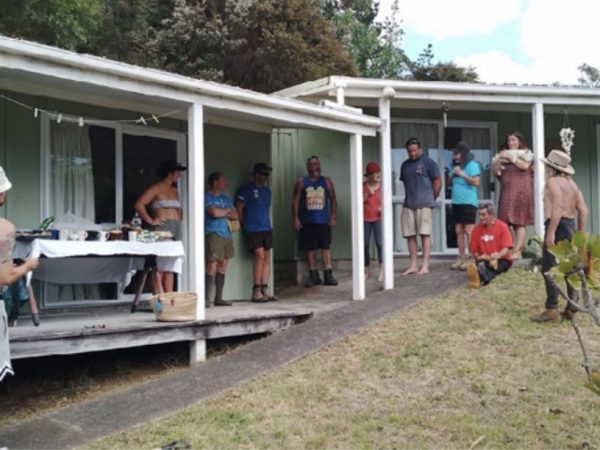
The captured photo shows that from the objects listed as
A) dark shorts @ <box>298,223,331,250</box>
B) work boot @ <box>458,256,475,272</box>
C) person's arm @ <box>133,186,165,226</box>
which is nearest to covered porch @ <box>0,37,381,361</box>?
person's arm @ <box>133,186,165,226</box>

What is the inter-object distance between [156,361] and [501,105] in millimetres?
6115

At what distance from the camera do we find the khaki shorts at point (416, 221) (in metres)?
9.09

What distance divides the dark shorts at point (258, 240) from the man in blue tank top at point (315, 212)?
75 cm

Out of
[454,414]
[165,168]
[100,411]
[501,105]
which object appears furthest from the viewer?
[501,105]

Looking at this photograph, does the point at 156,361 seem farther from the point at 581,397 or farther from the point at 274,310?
the point at 581,397

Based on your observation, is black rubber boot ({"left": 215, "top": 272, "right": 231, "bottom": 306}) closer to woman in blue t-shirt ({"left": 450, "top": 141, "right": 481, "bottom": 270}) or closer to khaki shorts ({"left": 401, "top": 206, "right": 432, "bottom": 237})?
khaki shorts ({"left": 401, "top": 206, "right": 432, "bottom": 237})

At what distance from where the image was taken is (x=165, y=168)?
7.69 meters

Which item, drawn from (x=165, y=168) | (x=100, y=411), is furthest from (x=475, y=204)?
(x=100, y=411)

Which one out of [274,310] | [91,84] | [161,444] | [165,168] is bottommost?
[161,444]

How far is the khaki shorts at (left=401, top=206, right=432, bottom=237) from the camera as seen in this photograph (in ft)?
29.8

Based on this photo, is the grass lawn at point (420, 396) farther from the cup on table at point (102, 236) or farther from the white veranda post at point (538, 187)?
the white veranda post at point (538, 187)

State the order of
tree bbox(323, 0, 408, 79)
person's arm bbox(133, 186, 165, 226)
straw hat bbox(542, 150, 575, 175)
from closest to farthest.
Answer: straw hat bbox(542, 150, 575, 175), person's arm bbox(133, 186, 165, 226), tree bbox(323, 0, 408, 79)

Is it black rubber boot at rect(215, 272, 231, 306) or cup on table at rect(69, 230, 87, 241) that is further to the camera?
black rubber boot at rect(215, 272, 231, 306)

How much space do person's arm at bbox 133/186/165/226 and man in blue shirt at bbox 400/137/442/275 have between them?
3.30m
